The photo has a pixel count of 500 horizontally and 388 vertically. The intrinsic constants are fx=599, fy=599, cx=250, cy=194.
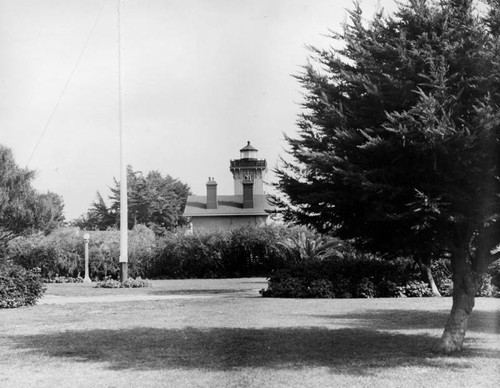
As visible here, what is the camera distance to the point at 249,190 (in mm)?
56781

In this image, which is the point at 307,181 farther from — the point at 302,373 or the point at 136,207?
the point at 136,207

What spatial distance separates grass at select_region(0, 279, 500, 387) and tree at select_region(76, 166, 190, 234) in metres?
58.0

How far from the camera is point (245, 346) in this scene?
9.56 m

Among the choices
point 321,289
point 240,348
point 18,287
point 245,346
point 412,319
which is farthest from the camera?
point 321,289

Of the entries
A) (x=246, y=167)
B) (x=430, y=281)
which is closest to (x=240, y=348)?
(x=430, y=281)

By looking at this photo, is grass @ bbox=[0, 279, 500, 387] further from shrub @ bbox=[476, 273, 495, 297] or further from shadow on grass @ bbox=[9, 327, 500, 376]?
shrub @ bbox=[476, 273, 495, 297]

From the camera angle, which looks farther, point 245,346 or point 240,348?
point 245,346

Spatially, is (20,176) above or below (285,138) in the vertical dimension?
above

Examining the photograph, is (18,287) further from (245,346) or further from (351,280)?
(351,280)

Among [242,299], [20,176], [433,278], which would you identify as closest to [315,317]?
[242,299]

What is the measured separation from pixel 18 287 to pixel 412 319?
10.7 metres

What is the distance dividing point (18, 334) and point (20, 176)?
17.3 metres

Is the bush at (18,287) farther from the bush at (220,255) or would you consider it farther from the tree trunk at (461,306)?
the bush at (220,255)

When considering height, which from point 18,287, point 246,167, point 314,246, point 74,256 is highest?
point 246,167
